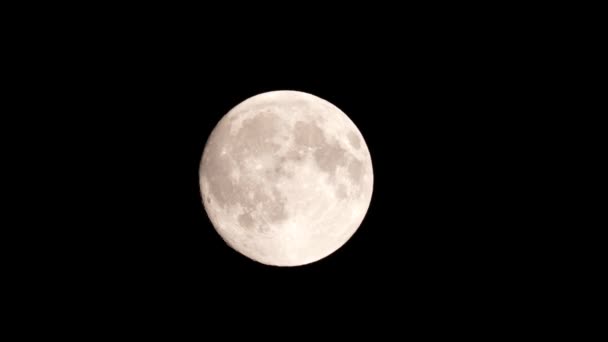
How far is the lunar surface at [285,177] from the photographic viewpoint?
3.62 m

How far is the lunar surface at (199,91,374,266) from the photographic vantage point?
11.9 ft

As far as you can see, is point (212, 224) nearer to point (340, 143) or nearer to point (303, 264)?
point (303, 264)

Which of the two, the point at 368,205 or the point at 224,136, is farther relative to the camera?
the point at 368,205

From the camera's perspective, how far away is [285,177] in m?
3.58

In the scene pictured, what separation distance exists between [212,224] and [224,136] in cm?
98

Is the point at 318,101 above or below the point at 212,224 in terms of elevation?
above

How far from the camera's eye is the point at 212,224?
14.3 ft

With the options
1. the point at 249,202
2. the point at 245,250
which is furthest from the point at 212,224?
the point at 249,202

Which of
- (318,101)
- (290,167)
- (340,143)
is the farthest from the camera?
(318,101)

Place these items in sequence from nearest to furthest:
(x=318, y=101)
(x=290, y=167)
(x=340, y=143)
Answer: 1. (x=290, y=167)
2. (x=340, y=143)
3. (x=318, y=101)

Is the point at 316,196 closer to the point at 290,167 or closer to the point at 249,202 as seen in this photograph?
the point at 290,167

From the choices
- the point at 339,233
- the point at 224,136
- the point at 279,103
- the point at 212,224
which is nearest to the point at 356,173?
the point at 339,233

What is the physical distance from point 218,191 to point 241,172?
1.19 feet

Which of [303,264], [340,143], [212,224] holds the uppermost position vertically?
[340,143]
